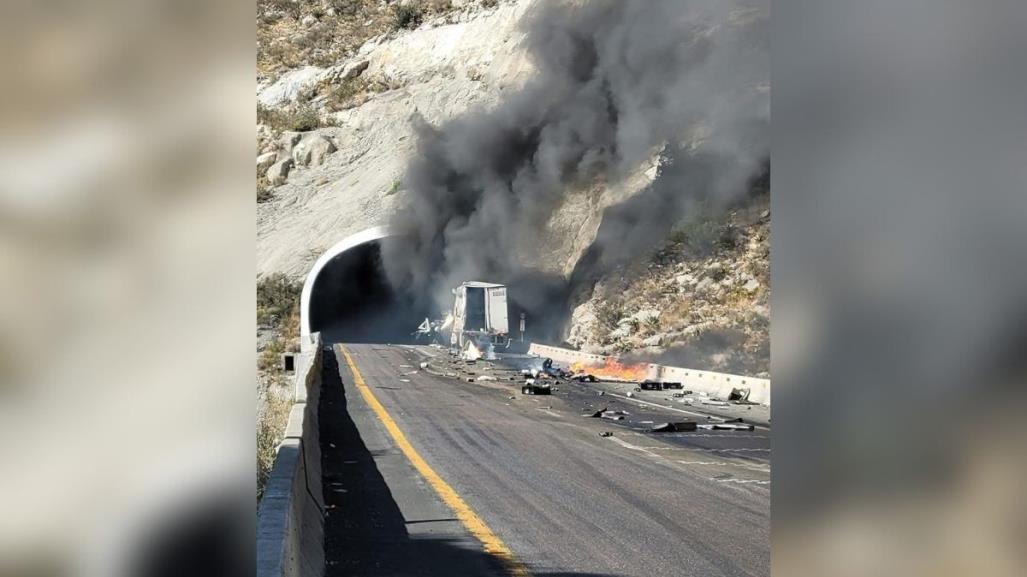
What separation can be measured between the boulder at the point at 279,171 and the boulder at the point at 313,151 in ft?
2.02

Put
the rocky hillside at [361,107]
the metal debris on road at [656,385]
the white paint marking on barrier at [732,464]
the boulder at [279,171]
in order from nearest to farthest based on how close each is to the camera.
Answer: the white paint marking on barrier at [732,464] < the metal debris on road at [656,385] < the rocky hillside at [361,107] < the boulder at [279,171]

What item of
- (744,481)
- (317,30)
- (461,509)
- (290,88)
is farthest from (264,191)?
(461,509)

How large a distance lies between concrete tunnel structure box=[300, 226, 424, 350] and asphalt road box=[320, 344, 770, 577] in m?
27.2

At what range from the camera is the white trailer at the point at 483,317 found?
1414 inches

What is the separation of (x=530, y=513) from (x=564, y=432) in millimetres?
6436

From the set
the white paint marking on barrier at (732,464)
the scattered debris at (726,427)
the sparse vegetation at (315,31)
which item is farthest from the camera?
the sparse vegetation at (315,31)

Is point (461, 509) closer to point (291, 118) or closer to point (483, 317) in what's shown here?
point (483, 317)

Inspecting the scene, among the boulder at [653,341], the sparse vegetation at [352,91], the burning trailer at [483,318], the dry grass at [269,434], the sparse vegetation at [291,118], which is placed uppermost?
the sparse vegetation at [352,91]

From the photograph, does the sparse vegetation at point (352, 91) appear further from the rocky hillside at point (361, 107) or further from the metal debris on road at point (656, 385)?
the metal debris on road at point (656, 385)

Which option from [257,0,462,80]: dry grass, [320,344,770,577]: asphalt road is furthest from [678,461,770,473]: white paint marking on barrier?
[257,0,462,80]: dry grass

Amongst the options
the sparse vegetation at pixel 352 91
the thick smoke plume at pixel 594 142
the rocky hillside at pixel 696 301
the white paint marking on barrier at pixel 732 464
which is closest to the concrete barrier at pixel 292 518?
the white paint marking on barrier at pixel 732 464

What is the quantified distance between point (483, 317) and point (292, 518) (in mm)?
29054
